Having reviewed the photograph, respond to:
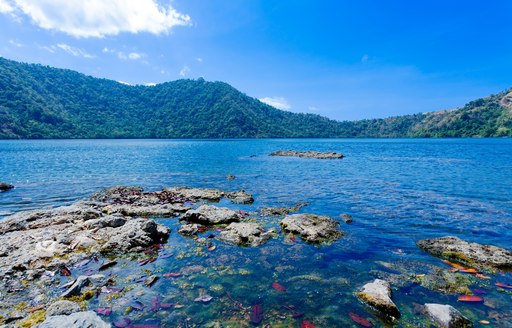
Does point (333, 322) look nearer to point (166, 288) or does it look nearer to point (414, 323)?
point (414, 323)

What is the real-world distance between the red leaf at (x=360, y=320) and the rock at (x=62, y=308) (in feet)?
28.0

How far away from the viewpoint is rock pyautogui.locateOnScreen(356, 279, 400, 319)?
8505 millimetres

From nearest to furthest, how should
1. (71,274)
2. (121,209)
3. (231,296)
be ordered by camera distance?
(231,296) → (71,274) → (121,209)

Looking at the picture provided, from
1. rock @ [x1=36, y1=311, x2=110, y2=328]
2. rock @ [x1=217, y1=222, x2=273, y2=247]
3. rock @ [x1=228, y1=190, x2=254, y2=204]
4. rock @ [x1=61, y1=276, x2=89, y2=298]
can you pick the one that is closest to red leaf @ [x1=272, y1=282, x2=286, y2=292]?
rock @ [x1=217, y1=222, x2=273, y2=247]

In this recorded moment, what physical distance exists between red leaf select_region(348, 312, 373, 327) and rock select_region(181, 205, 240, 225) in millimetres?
→ 11122

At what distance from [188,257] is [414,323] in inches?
365

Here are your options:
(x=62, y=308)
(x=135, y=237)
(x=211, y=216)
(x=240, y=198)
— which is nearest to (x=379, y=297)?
(x=62, y=308)

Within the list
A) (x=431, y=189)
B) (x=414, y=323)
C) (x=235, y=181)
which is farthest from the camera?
(x=235, y=181)

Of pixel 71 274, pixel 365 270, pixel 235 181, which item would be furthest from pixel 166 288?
pixel 235 181

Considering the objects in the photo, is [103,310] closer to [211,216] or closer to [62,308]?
[62,308]

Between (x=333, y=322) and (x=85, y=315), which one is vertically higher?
(x=85, y=315)

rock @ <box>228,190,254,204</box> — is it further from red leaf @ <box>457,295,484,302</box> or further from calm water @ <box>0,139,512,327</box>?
red leaf @ <box>457,295,484,302</box>

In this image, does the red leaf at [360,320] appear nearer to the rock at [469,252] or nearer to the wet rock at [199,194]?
the rock at [469,252]

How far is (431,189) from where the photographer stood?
29344 mm
